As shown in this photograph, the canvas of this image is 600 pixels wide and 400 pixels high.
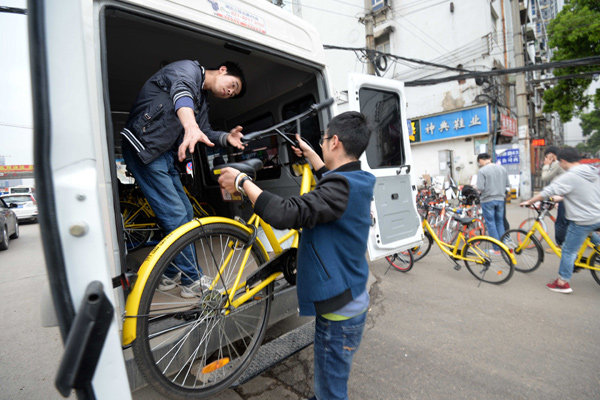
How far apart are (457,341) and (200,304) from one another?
94.8 inches

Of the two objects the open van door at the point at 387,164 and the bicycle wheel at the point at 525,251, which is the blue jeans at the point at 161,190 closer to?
the open van door at the point at 387,164

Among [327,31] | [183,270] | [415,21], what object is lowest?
[183,270]

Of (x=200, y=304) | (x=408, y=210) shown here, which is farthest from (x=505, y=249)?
(x=200, y=304)

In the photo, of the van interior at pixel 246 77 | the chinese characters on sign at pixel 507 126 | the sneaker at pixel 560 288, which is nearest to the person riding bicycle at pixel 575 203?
the sneaker at pixel 560 288

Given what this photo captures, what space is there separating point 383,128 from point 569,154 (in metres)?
2.56

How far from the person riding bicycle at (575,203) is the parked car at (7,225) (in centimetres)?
547

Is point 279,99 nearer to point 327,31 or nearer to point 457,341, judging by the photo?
point 457,341

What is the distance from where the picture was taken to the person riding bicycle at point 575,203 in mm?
3682

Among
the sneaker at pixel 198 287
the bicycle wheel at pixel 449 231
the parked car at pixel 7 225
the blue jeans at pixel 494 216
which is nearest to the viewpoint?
the sneaker at pixel 198 287

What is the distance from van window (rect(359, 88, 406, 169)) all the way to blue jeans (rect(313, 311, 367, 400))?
212 cm

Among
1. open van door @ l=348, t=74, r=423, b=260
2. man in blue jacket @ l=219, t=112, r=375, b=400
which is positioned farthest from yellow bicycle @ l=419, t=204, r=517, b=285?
man in blue jacket @ l=219, t=112, r=375, b=400

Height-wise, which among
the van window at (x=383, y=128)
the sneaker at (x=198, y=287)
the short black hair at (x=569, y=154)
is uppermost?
the van window at (x=383, y=128)

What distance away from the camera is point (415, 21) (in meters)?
15.8

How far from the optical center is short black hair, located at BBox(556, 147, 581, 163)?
384cm
